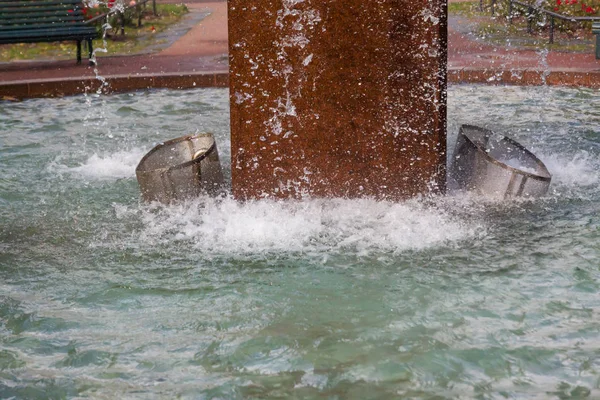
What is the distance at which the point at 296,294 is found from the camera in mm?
4203

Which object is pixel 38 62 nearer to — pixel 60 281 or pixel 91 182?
pixel 91 182

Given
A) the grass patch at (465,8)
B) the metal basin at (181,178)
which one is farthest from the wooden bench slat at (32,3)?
the grass patch at (465,8)

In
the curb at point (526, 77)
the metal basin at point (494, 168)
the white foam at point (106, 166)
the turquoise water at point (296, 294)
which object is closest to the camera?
the turquoise water at point (296, 294)

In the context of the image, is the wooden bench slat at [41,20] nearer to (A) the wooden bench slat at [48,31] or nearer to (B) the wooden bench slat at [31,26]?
(B) the wooden bench slat at [31,26]

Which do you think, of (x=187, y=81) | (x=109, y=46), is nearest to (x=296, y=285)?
(x=187, y=81)

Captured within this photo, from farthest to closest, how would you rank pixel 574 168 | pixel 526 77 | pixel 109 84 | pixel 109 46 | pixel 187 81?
pixel 109 46
pixel 187 81
pixel 109 84
pixel 526 77
pixel 574 168

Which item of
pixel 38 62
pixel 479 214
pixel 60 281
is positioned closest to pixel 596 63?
pixel 479 214

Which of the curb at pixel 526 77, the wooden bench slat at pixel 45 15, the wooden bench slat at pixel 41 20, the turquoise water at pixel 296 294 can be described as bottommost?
the turquoise water at pixel 296 294

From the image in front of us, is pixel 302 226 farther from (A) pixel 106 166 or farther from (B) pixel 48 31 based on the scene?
(B) pixel 48 31

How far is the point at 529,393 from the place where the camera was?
3.35 meters

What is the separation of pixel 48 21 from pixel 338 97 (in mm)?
7140

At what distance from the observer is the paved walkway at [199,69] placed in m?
9.27

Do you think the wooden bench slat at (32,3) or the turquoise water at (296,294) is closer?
the turquoise water at (296,294)

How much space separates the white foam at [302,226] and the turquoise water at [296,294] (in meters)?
0.01
